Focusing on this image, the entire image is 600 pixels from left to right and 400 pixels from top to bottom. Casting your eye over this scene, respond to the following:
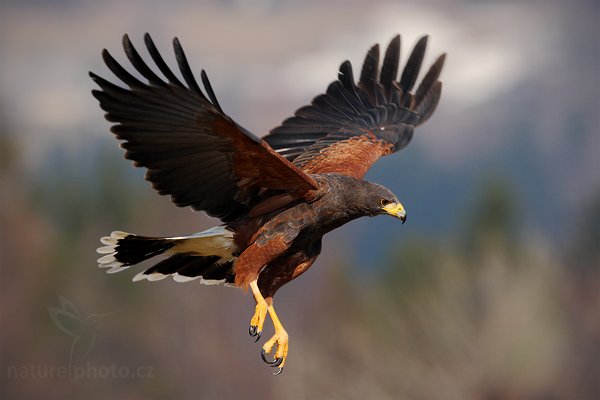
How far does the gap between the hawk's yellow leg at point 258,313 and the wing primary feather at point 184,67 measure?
5.76 feet

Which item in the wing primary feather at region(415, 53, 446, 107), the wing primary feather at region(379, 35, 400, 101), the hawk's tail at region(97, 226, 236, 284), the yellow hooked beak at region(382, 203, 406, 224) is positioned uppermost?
the wing primary feather at region(379, 35, 400, 101)

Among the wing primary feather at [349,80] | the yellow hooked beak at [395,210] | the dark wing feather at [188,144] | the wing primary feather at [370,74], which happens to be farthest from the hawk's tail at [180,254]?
the wing primary feather at [370,74]

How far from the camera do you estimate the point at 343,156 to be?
9.53 m

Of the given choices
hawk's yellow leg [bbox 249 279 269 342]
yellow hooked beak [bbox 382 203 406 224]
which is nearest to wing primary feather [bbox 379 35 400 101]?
yellow hooked beak [bbox 382 203 406 224]

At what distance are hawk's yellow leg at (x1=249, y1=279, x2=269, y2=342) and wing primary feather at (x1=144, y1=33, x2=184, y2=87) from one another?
1.84 meters

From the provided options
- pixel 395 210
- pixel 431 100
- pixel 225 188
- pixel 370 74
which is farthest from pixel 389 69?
pixel 225 188

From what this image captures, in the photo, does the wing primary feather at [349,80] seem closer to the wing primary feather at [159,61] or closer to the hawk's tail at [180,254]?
the hawk's tail at [180,254]

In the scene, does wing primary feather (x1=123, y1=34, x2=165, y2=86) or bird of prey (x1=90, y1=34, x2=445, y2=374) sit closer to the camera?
wing primary feather (x1=123, y1=34, x2=165, y2=86)

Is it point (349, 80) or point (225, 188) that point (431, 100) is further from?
point (225, 188)

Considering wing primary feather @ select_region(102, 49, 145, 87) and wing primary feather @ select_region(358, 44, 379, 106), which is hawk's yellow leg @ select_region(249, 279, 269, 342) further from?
wing primary feather @ select_region(358, 44, 379, 106)

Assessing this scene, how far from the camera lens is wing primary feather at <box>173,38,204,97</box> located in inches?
271

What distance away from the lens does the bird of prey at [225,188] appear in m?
7.45

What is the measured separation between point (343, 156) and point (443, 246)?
109ft

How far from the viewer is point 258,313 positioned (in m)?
8.02
